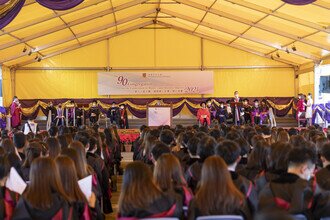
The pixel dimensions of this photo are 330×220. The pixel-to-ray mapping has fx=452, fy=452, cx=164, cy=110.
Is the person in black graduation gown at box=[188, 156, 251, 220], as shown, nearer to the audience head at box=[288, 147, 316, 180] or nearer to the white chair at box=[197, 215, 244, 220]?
the white chair at box=[197, 215, 244, 220]

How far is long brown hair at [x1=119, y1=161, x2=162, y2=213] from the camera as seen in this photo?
2.92m

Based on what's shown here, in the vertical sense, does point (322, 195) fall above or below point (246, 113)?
below

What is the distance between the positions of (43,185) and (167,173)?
865 millimetres

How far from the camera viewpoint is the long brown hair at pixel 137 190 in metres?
2.92

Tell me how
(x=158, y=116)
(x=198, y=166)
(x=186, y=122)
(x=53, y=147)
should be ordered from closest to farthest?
(x=198, y=166), (x=53, y=147), (x=158, y=116), (x=186, y=122)

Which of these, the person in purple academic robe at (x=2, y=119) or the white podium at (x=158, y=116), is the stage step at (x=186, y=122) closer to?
the person in purple academic robe at (x=2, y=119)

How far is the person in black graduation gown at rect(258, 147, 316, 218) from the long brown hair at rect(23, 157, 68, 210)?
4.65 ft

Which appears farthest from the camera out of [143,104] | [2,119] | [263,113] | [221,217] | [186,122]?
[186,122]

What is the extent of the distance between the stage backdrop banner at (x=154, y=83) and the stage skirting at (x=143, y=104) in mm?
541

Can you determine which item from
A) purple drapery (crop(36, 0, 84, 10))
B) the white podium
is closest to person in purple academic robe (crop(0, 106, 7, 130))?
the white podium

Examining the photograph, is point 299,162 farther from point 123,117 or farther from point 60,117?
point 123,117

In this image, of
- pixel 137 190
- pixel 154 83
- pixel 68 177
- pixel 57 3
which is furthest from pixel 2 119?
pixel 137 190

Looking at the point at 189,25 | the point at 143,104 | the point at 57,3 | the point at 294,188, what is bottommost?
the point at 294,188

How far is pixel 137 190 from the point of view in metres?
2.92
